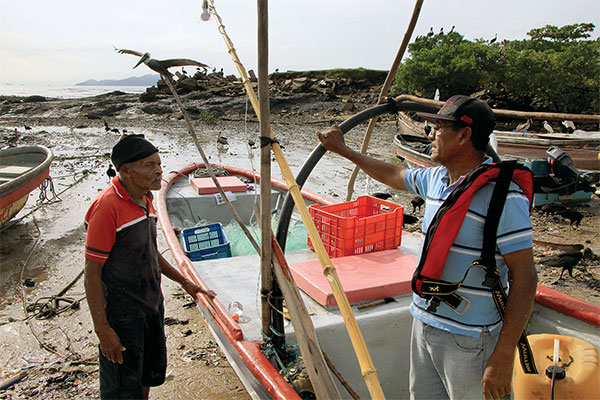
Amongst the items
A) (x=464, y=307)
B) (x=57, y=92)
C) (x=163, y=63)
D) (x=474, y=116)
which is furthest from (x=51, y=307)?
(x=57, y=92)

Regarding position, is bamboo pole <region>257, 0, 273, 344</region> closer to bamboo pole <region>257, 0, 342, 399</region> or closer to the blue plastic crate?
bamboo pole <region>257, 0, 342, 399</region>

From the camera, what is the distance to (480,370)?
1972 mm

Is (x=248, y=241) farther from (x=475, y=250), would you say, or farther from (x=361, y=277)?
(x=475, y=250)

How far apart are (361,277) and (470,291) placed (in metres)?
1.46

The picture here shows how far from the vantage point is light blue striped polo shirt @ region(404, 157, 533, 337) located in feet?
5.73

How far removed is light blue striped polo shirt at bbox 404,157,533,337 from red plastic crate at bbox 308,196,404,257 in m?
1.59

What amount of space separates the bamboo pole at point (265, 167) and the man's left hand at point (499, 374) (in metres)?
1.25

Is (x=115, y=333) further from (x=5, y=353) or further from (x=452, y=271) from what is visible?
(x=5, y=353)

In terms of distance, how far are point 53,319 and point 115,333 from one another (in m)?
3.50

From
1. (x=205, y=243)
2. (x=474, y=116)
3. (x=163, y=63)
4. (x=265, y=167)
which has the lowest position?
(x=205, y=243)

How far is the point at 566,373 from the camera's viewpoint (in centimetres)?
239

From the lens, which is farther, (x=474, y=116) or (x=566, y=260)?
(x=566, y=260)

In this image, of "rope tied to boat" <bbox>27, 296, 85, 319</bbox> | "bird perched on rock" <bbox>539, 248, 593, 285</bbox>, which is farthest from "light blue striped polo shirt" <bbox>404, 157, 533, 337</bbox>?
"rope tied to boat" <bbox>27, 296, 85, 319</bbox>

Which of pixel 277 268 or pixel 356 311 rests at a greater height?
pixel 277 268
